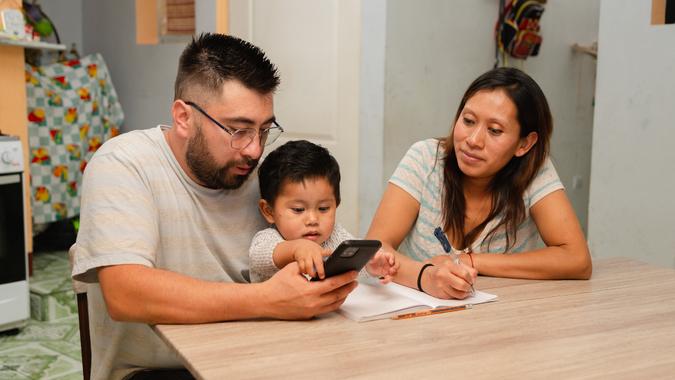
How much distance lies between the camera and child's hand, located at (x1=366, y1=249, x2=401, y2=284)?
1.52 meters

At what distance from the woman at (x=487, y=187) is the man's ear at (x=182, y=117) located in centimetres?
63

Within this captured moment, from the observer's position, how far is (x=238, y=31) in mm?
4152

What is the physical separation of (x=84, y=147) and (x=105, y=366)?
3.50 meters

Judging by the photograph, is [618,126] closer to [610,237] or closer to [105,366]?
[610,237]

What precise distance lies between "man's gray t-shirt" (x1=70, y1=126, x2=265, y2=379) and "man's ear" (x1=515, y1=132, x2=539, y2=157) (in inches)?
30.6

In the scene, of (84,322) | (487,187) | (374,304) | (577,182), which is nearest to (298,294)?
(374,304)

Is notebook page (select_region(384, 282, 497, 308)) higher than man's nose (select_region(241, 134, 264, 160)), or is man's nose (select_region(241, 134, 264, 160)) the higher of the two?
man's nose (select_region(241, 134, 264, 160))

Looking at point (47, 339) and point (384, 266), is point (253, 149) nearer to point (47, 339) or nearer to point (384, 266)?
point (384, 266)

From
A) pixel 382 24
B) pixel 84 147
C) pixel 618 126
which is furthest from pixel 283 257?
pixel 84 147

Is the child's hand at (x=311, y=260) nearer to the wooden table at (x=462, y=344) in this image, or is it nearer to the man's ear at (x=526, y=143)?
the wooden table at (x=462, y=344)

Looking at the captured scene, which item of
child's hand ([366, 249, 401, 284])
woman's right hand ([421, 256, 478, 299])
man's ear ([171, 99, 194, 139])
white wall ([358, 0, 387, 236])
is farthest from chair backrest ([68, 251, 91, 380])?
white wall ([358, 0, 387, 236])

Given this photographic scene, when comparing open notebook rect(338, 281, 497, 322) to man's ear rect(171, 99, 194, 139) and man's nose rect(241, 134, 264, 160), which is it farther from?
man's ear rect(171, 99, 194, 139)

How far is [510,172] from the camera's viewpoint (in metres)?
2.02

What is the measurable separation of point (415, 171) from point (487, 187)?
0.22 meters
